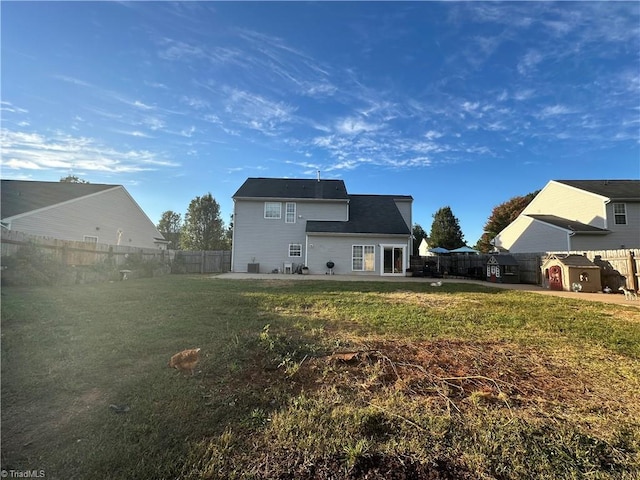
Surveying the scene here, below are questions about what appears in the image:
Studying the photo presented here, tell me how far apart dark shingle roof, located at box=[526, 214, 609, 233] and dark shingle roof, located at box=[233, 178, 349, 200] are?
13.8 metres

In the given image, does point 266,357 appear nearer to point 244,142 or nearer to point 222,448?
point 222,448

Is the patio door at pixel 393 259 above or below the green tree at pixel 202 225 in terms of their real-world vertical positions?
below

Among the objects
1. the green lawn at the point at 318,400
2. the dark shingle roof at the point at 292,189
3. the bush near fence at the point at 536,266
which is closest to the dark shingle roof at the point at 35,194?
the dark shingle roof at the point at 292,189

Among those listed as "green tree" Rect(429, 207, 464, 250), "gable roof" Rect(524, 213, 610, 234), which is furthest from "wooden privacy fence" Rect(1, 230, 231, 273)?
"green tree" Rect(429, 207, 464, 250)

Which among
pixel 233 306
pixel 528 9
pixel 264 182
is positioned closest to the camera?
pixel 233 306

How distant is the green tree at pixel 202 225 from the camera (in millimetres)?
36719

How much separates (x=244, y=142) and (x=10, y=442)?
13.2m

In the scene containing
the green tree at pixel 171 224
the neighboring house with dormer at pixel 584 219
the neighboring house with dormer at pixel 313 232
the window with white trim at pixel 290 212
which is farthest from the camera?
the green tree at pixel 171 224

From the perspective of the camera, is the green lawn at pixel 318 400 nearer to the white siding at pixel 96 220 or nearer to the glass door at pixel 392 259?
the glass door at pixel 392 259

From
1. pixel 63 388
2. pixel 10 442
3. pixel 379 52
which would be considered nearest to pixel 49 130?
pixel 63 388

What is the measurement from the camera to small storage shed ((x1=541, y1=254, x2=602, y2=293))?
12.0 metres

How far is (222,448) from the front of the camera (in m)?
1.97

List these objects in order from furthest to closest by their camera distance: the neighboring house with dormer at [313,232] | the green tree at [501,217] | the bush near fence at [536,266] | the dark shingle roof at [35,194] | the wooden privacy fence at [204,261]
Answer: the green tree at [501,217] → the wooden privacy fence at [204,261] → the neighboring house with dormer at [313,232] → the dark shingle roof at [35,194] → the bush near fence at [536,266]

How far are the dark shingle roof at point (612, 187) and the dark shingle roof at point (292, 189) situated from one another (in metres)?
16.6
